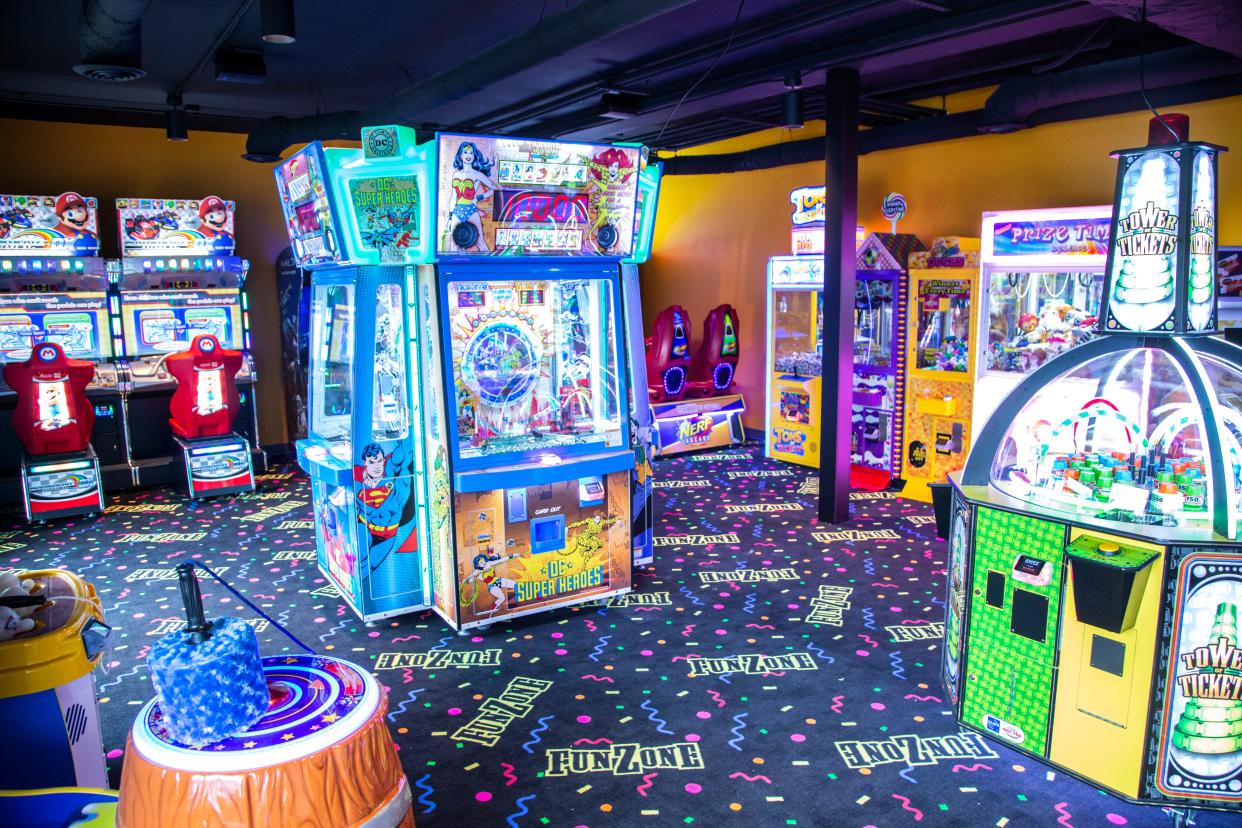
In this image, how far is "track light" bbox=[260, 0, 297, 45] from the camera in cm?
462

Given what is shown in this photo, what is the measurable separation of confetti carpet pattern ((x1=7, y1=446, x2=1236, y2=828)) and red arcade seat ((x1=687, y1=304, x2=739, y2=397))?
2.81 m

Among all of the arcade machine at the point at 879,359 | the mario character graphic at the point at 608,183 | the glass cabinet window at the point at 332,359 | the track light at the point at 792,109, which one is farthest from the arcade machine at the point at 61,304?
the arcade machine at the point at 879,359

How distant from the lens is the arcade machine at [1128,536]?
2762 mm

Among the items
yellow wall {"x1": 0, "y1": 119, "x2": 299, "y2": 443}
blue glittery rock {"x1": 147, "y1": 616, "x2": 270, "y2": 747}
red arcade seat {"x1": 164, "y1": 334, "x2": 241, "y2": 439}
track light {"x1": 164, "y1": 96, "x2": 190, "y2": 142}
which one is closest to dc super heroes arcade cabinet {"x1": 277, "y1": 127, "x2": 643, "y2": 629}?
blue glittery rock {"x1": 147, "y1": 616, "x2": 270, "y2": 747}

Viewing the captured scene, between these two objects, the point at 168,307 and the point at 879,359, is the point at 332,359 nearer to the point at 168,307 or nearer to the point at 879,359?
the point at 168,307

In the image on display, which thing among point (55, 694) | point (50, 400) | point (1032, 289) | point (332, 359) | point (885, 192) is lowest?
point (55, 694)

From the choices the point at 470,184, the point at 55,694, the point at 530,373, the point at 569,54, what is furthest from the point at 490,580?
the point at 569,54

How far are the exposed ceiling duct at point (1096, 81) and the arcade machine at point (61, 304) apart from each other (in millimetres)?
7301

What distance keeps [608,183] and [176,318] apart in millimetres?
5028

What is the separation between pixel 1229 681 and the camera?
9.08 feet

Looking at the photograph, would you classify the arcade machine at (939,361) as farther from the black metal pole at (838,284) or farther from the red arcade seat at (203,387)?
the red arcade seat at (203,387)

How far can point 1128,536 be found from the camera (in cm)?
279

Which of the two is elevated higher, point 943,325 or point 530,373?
point 943,325

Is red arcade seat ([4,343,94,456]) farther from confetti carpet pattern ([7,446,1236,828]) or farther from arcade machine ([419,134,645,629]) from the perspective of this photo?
arcade machine ([419,134,645,629])
